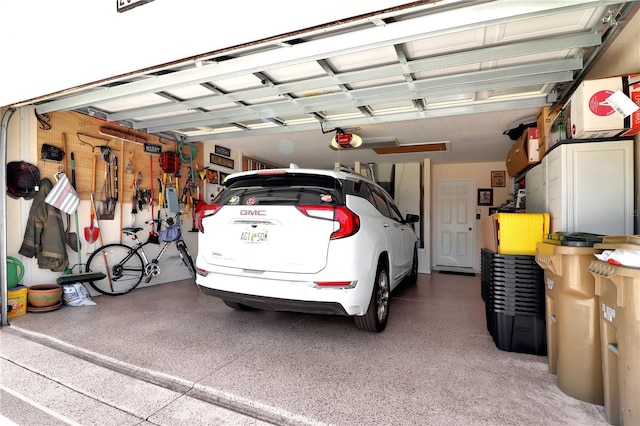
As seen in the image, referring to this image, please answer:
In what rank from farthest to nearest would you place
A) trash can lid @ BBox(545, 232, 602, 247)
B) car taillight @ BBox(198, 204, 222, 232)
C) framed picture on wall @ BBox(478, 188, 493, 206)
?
framed picture on wall @ BBox(478, 188, 493, 206) → car taillight @ BBox(198, 204, 222, 232) → trash can lid @ BBox(545, 232, 602, 247)

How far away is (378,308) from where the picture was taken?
2.88 m

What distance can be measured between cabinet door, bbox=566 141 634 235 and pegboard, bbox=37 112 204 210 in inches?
212

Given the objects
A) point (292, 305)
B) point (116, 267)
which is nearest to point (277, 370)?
point (292, 305)

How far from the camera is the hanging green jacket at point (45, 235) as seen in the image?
11.8 ft

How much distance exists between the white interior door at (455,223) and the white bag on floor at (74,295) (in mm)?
6868

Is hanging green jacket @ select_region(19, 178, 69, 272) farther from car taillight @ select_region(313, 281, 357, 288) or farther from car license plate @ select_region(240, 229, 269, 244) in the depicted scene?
car taillight @ select_region(313, 281, 357, 288)

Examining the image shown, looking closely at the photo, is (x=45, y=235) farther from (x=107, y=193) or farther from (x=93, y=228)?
(x=107, y=193)

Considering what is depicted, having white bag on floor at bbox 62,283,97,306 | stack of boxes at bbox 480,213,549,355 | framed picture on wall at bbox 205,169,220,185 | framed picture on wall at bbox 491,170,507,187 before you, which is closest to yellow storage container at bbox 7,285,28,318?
white bag on floor at bbox 62,283,97,306

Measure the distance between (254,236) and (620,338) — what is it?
226 centimetres

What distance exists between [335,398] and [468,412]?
29.3 inches

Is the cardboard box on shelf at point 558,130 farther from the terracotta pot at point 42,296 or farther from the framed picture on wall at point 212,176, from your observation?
the terracotta pot at point 42,296

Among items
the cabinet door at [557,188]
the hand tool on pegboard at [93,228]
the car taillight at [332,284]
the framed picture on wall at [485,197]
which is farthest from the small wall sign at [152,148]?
the framed picture on wall at [485,197]

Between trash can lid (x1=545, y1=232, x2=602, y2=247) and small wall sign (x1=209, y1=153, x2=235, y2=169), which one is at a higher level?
small wall sign (x1=209, y1=153, x2=235, y2=169)

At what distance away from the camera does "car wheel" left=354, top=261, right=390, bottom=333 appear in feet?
9.11
